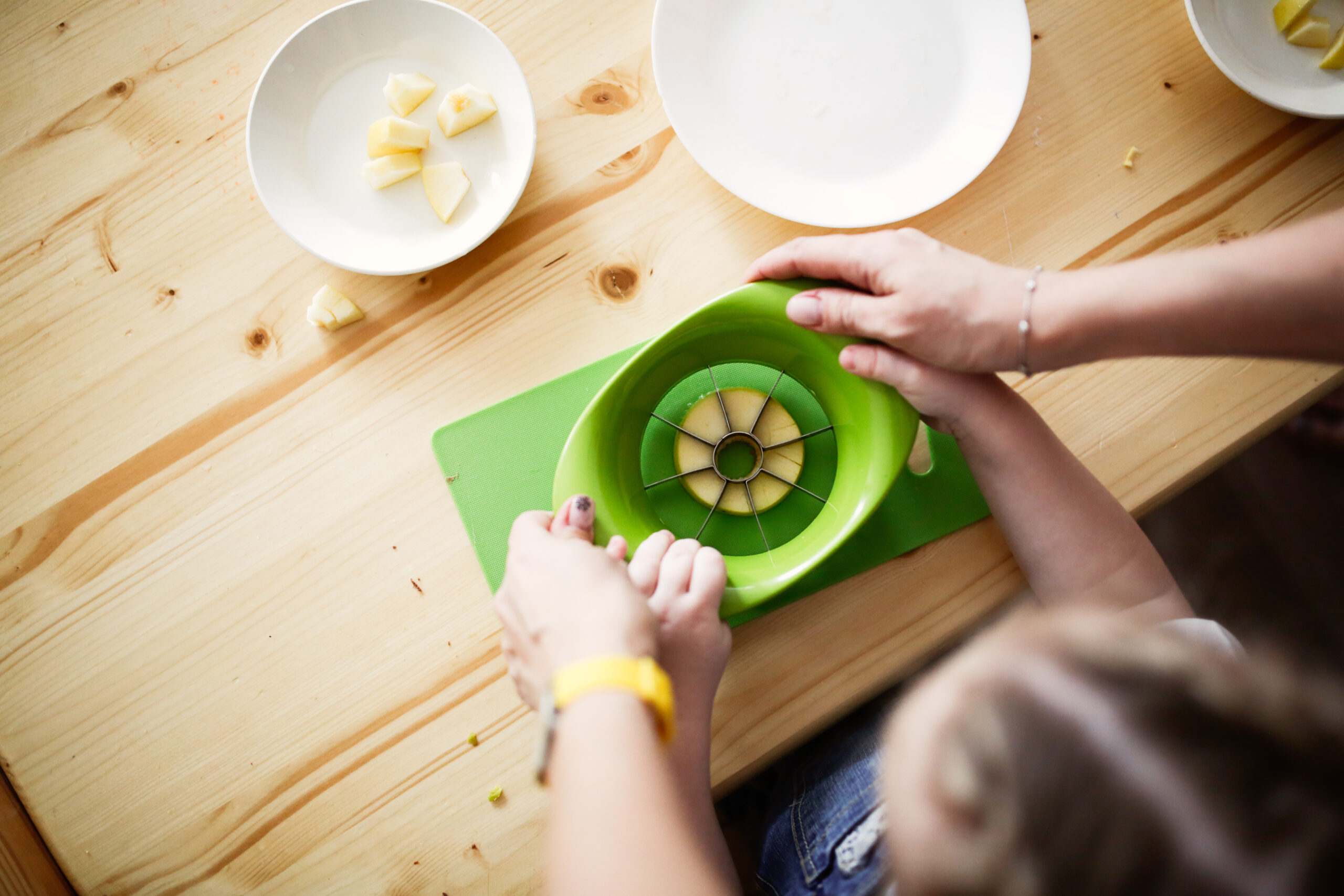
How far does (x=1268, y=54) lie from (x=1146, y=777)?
0.85m

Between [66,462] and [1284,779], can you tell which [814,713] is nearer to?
[1284,779]

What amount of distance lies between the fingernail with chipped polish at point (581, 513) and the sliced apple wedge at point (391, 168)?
426 mm

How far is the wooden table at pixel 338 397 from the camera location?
765mm

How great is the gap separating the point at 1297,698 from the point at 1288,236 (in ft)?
1.24

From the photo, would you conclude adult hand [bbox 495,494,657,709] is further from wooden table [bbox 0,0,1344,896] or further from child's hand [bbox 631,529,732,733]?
wooden table [bbox 0,0,1344,896]

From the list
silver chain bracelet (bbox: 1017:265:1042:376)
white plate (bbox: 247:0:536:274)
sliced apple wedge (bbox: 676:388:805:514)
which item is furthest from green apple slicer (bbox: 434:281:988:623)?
white plate (bbox: 247:0:536:274)

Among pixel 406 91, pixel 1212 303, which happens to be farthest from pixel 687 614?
pixel 406 91

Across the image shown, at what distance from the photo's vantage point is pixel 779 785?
2.97 feet

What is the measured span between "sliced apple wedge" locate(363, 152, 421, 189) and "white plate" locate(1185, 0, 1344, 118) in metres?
0.86

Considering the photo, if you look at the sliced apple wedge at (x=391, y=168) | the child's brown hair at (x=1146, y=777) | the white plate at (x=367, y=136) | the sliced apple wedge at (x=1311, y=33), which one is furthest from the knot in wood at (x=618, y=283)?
the sliced apple wedge at (x=1311, y=33)

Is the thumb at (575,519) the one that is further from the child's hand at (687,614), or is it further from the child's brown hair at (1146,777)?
the child's brown hair at (1146,777)

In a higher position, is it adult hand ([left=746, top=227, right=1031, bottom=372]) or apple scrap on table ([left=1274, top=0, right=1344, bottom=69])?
apple scrap on table ([left=1274, top=0, right=1344, bottom=69])

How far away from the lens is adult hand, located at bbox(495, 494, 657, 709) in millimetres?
577

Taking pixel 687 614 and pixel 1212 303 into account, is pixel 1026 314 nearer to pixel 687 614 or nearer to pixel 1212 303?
pixel 1212 303
